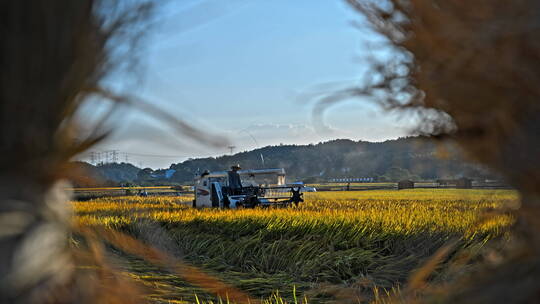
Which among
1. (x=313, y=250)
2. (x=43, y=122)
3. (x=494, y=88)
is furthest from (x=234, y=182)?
(x=494, y=88)

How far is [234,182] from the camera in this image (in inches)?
733

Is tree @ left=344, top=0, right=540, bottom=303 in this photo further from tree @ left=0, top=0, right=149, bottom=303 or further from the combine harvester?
the combine harvester

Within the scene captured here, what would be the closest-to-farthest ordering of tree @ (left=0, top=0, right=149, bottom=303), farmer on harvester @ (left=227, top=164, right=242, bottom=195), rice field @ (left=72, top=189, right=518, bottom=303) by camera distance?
tree @ (left=0, top=0, right=149, bottom=303) < rice field @ (left=72, top=189, right=518, bottom=303) < farmer on harvester @ (left=227, top=164, right=242, bottom=195)

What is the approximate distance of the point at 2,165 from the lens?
3.86 ft

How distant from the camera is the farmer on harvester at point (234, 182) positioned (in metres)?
18.3

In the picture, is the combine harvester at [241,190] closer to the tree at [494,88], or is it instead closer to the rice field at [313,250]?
the rice field at [313,250]

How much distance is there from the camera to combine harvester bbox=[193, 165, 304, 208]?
1678 centimetres

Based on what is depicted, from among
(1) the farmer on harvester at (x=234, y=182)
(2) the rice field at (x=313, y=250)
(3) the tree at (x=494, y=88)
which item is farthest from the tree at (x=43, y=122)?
(1) the farmer on harvester at (x=234, y=182)

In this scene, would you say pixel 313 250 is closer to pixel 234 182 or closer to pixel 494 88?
pixel 494 88

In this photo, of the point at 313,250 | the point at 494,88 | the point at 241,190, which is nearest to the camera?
the point at 494,88

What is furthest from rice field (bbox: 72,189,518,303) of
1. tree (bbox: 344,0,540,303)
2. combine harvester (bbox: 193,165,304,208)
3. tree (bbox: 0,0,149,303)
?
combine harvester (bbox: 193,165,304,208)

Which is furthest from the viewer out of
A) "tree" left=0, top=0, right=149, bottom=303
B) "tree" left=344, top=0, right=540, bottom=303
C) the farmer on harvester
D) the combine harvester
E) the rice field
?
the farmer on harvester

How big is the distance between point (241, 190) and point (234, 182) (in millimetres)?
525

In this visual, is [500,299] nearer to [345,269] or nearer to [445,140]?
[445,140]
